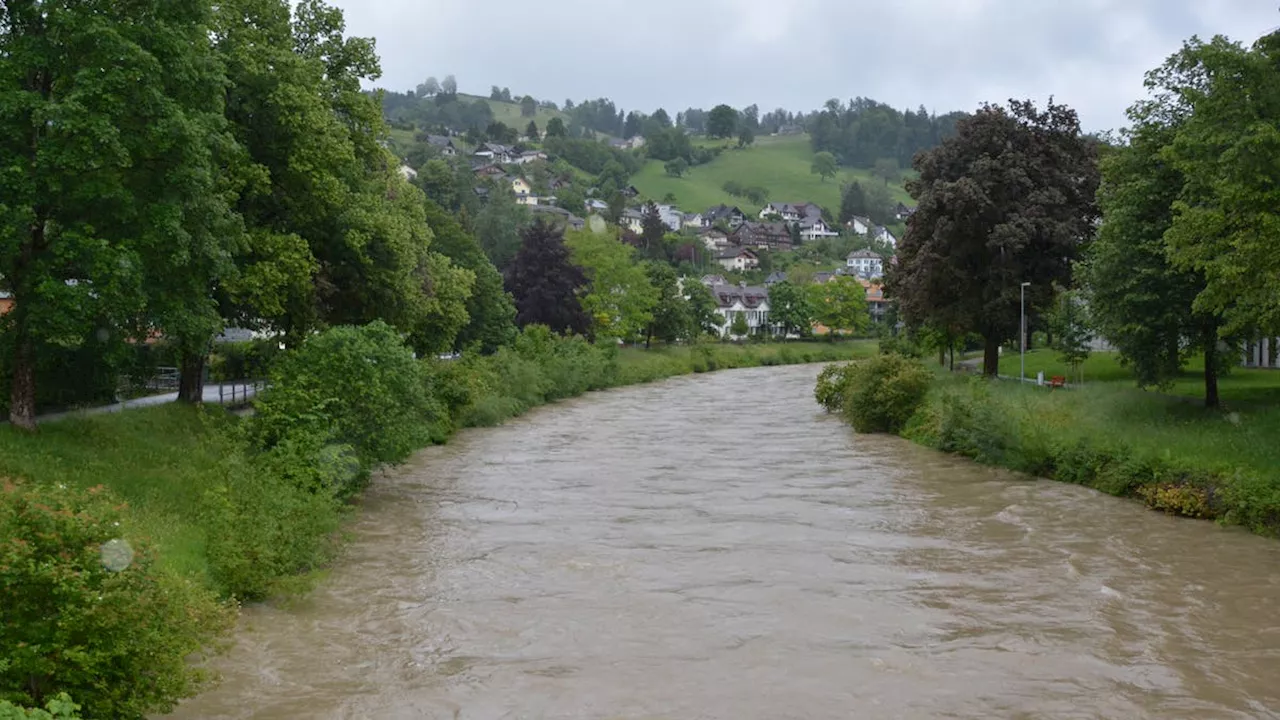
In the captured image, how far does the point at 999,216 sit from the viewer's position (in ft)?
148

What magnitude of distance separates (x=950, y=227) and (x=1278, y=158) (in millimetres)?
22087

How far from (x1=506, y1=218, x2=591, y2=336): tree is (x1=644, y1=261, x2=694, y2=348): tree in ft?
43.9

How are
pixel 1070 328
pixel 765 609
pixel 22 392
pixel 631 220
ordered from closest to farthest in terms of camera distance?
pixel 765 609 < pixel 22 392 < pixel 1070 328 < pixel 631 220

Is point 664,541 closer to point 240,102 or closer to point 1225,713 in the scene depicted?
point 1225,713

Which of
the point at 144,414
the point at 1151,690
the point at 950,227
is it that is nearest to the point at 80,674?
the point at 1151,690

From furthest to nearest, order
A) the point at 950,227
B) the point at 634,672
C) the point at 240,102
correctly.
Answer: the point at 950,227 < the point at 240,102 < the point at 634,672

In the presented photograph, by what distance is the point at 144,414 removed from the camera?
2620 cm

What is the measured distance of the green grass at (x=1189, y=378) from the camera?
34.1 metres

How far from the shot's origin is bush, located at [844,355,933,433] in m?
42.2

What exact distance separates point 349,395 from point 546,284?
52.0 meters

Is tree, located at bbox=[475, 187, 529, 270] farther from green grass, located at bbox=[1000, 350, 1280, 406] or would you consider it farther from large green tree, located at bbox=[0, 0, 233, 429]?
large green tree, located at bbox=[0, 0, 233, 429]

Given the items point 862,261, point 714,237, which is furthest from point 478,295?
point 714,237

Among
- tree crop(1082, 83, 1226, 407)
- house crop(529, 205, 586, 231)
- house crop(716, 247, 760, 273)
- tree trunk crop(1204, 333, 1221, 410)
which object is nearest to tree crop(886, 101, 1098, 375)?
tree crop(1082, 83, 1226, 407)

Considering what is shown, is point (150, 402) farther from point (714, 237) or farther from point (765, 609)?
point (714, 237)
